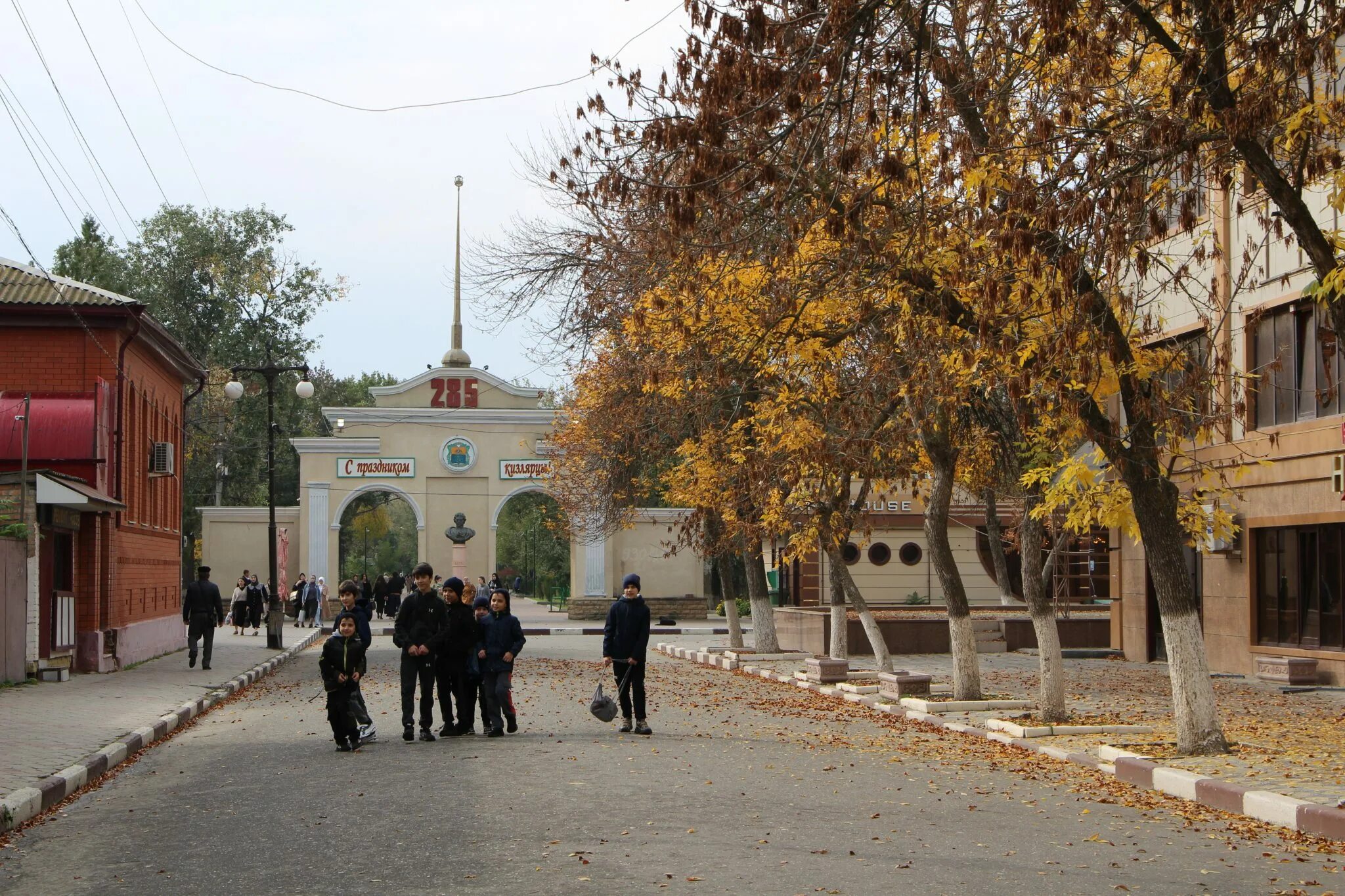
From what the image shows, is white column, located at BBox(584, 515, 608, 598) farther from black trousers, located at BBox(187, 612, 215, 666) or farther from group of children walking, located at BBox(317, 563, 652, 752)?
group of children walking, located at BBox(317, 563, 652, 752)

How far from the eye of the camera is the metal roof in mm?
25016

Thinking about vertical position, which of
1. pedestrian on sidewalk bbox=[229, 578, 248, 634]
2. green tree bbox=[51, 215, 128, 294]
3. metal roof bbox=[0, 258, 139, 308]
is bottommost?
pedestrian on sidewalk bbox=[229, 578, 248, 634]

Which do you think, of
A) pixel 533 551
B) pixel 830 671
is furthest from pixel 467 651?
pixel 533 551

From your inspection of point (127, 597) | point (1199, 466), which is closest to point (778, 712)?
point (1199, 466)

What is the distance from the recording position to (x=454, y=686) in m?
15.7

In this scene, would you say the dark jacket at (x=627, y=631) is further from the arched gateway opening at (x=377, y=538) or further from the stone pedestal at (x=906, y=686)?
the arched gateway opening at (x=377, y=538)

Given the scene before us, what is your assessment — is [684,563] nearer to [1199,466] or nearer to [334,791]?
[1199,466]

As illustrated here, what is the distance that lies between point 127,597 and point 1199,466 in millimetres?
20474

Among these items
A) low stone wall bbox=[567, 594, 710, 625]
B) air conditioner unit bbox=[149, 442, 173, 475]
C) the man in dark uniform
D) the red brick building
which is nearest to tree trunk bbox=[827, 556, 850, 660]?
the man in dark uniform

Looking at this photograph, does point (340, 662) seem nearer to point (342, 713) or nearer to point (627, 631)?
point (342, 713)

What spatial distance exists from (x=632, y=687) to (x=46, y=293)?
15404mm

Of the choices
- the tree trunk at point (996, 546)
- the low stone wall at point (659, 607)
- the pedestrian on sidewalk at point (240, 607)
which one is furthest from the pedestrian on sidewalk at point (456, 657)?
the low stone wall at point (659, 607)

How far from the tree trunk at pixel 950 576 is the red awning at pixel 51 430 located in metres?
14.2

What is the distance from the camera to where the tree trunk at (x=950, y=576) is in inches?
714
